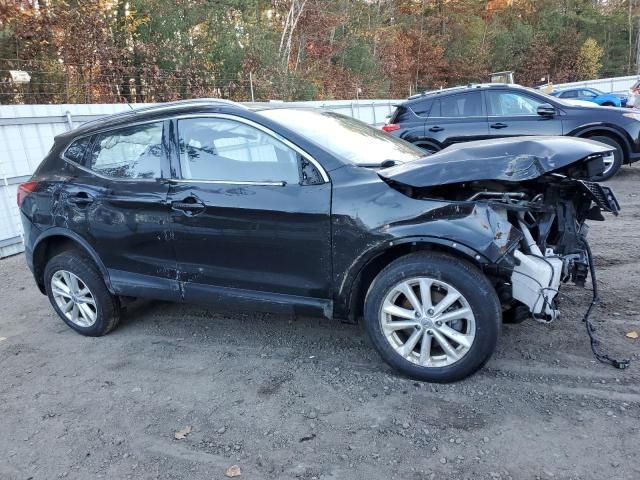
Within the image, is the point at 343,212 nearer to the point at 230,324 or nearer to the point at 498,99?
the point at 230,324

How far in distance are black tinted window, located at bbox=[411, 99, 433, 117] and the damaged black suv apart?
5.44 m

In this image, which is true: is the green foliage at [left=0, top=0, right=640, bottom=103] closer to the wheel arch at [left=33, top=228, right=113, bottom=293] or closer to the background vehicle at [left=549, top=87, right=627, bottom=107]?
the wheel arch at [left=33, top=228, right=113, bottom=293]

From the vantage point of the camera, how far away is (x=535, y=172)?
2.99 m

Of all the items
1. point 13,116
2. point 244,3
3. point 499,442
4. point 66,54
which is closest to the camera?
point 499,442

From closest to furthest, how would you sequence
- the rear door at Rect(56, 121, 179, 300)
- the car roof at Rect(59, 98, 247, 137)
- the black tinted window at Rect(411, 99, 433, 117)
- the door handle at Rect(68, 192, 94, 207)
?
the car roof at Rect(59, 98, 247, 137), the rear door at Rect(56, 121, 179, 300), the door handle at Rect(68, 192, 94, 207), the black tinted window at Rect(411, 99, 433, 117)

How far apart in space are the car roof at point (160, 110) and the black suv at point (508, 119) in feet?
16.8

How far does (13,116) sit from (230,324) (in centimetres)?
500

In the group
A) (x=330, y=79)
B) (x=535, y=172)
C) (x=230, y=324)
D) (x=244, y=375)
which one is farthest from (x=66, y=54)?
(x=330, y=79)

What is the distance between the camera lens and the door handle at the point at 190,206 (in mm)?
3588

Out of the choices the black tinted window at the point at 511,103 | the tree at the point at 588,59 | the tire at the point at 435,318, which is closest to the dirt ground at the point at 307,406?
the tire at the point at 435,318

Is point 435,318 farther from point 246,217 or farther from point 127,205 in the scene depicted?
point 127,205

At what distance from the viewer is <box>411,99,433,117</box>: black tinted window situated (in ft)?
30.6

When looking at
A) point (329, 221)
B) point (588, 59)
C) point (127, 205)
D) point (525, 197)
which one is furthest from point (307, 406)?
point (588, 59)

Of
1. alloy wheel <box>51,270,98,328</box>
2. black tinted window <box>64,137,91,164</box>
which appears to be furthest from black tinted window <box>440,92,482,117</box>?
alloy wheel <box>51,270,98,328</box>
